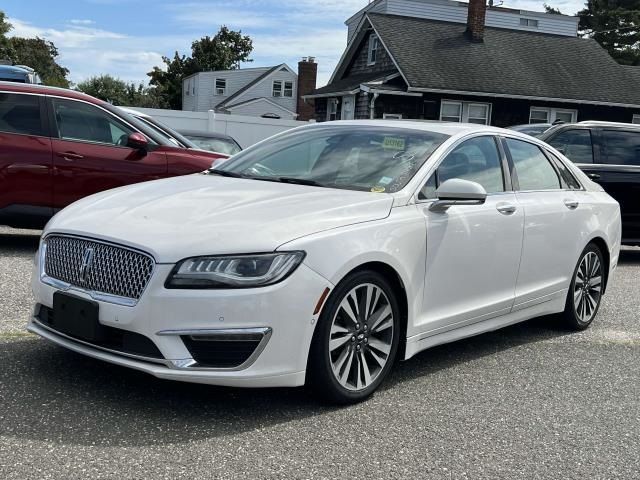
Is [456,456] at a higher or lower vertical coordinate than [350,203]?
lower

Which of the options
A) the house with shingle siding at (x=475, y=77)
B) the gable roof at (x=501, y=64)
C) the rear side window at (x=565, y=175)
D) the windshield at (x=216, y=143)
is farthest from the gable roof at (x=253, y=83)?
the rear side window at (x=565, y=175)

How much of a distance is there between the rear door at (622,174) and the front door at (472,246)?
490 centimetres

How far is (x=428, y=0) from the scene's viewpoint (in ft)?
124

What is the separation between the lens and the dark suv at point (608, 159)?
9.35 meters

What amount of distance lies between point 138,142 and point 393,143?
3842 millimetres

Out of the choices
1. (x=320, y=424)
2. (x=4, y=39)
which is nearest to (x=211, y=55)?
(x=4, y=39)

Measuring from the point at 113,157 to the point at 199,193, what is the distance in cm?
385

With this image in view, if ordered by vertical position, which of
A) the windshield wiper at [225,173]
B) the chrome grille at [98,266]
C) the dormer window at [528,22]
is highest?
the dormer window at [528,22]

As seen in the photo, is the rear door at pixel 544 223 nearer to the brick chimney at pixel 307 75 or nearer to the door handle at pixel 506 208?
the door handle at pixel 506 208

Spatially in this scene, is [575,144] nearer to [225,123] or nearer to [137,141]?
[137,141]

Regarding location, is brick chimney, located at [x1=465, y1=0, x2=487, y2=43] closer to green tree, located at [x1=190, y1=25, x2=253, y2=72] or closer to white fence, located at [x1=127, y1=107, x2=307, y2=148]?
white fence, located at [x1=127, y1=107, x2=307, y2=148]

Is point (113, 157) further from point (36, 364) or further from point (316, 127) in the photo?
point (36, 364)

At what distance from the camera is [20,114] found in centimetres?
742

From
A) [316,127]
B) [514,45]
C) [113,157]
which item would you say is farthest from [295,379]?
[514,45]
